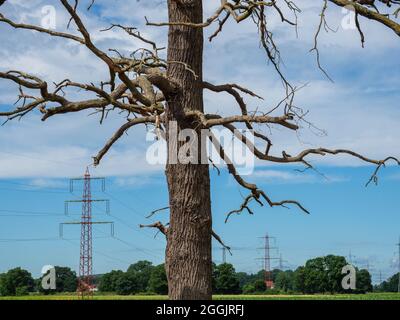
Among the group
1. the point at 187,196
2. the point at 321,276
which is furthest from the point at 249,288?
the point at 187,196

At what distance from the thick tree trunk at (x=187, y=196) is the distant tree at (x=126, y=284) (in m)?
42.1

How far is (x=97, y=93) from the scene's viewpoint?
7262 millimetres

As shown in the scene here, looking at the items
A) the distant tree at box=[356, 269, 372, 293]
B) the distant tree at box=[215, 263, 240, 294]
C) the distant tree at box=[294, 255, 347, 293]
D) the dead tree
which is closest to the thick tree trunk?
the dead tree

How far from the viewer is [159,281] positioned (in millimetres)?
42438

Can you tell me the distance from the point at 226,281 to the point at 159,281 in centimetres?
767

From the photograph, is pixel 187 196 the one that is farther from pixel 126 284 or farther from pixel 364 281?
pixel 364 281

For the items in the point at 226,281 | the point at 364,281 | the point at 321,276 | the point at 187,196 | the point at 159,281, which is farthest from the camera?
the point at 364,281

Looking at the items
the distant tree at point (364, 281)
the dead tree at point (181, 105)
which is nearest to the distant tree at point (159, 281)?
the distant tree at point (364, 281)

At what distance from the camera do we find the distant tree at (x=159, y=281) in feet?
126
